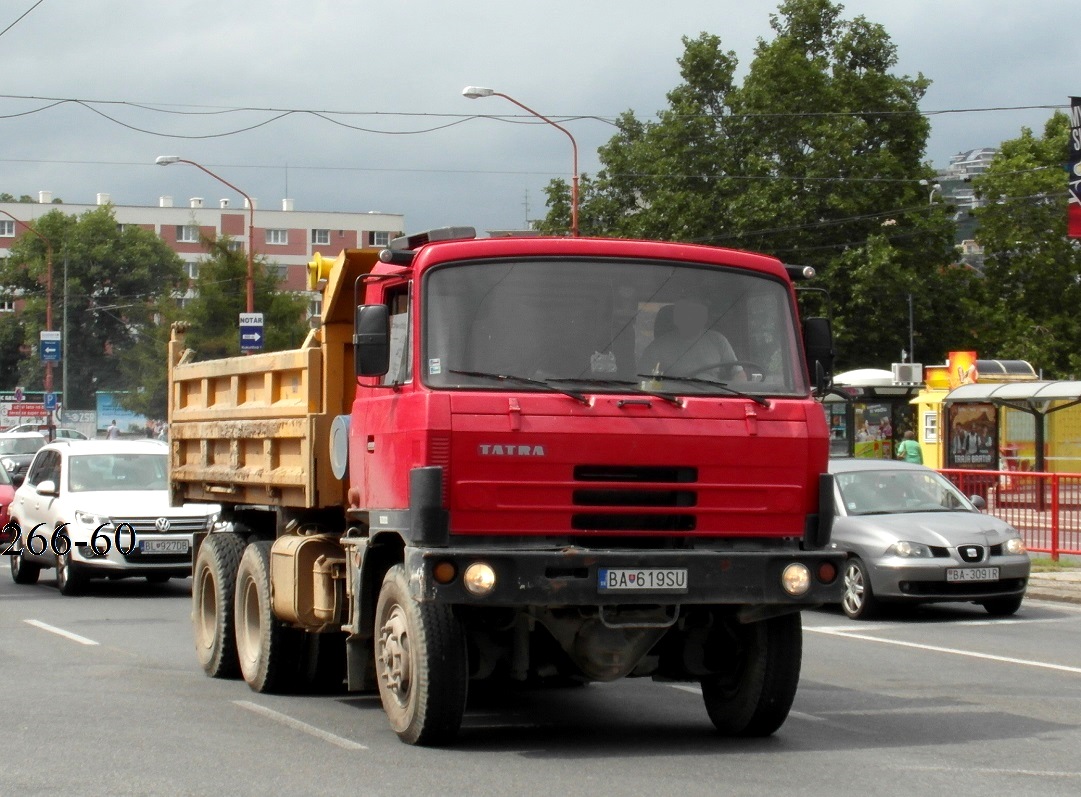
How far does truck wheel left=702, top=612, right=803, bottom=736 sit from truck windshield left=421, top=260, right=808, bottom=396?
4.02 feet

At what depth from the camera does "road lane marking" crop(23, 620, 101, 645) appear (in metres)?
13.6

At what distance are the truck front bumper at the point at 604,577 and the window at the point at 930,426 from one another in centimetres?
2845

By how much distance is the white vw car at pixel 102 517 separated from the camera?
1764 centimetres

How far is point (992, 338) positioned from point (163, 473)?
4426 centimetres

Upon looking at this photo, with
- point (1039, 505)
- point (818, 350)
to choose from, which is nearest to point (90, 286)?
point (1039, 505)

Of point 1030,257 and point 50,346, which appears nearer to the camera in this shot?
point 50,346

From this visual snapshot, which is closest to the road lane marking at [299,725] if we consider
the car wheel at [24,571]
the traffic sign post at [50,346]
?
the car wheel at [24,571]

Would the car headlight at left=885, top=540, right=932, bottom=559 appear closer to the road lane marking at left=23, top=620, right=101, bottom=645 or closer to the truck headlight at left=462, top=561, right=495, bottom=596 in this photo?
the road lane marking at left=23, top=620, right=101, bottom=645

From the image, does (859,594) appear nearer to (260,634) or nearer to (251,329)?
(260,634)

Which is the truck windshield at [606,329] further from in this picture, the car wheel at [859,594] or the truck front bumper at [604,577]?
the car wheel at [859,594]

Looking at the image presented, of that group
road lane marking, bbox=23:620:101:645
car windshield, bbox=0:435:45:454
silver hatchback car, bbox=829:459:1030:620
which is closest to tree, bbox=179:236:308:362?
car windshield, bbox=0:435:45:454

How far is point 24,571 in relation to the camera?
19875 millimetres

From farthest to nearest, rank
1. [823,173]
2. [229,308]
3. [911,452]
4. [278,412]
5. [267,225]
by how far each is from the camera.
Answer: [267,225]
[229,308]
[823,173]
[911,452]
[278,412]

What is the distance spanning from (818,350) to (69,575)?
11.5 metres
